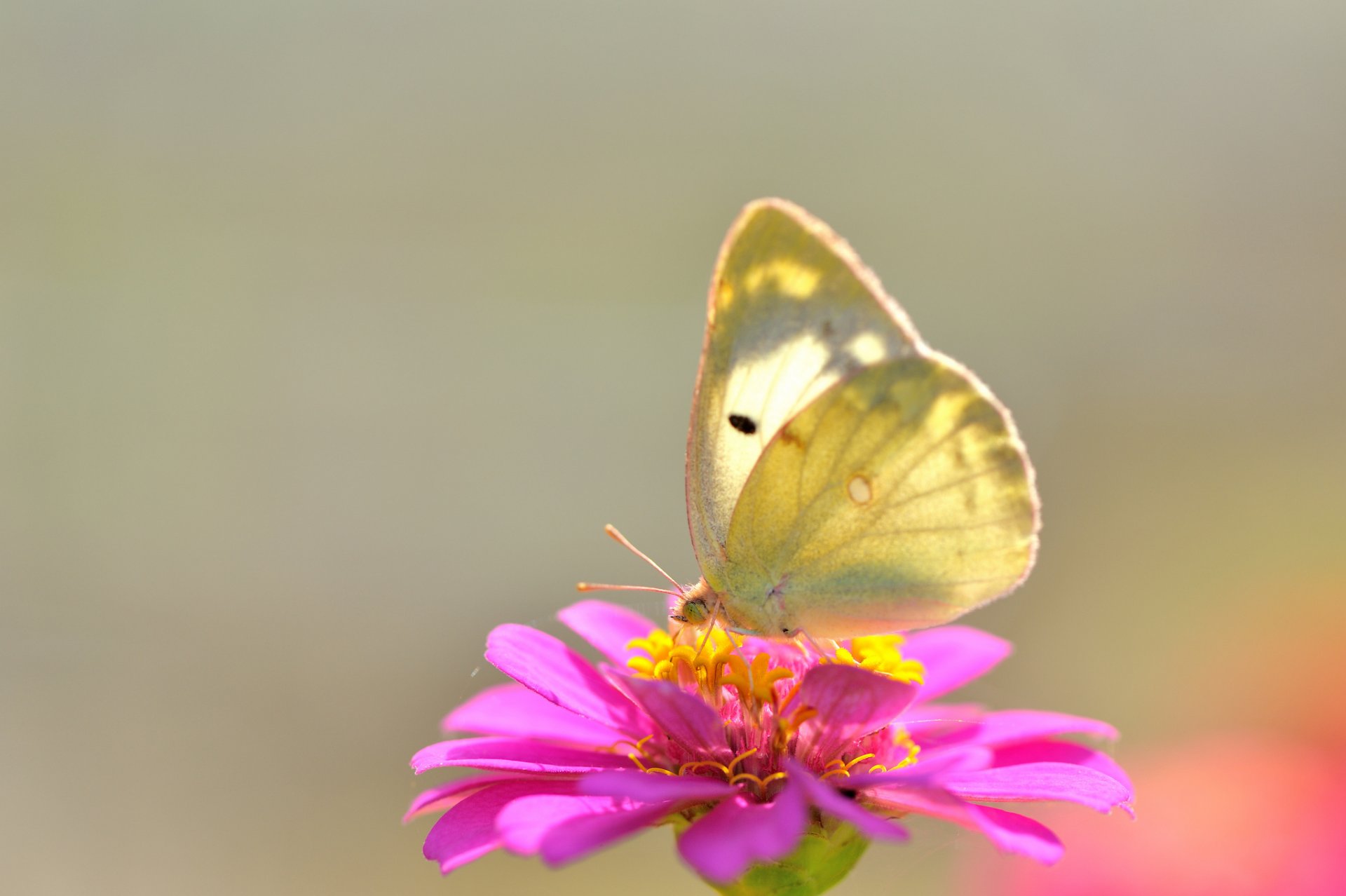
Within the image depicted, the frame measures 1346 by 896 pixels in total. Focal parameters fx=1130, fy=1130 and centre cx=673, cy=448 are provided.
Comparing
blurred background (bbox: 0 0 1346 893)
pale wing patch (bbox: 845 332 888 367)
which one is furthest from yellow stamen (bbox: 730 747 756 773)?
blurred background (bbox: 0 0 1346 893)

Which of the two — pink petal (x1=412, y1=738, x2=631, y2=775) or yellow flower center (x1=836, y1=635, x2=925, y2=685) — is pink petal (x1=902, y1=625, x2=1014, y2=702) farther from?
pink petal (x1=412, y1=738, x2=631, y2=775)

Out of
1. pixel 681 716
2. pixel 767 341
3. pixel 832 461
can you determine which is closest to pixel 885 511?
pixel 832 461

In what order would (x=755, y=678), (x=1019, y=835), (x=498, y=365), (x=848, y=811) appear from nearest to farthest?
(x=848, y=811)
(x=1019, y=835)
(x=755, y=678)
(x=498, y=365)

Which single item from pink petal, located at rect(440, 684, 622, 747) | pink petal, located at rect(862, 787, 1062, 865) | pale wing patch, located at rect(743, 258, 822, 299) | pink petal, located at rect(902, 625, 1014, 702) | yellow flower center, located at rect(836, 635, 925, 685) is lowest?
pink petal, located at rect(440, 684, 622, 747)

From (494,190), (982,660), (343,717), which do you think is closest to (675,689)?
(982,660)

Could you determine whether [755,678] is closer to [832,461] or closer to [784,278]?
[832,461]

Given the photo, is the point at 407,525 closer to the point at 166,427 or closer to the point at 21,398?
the point at 166,427

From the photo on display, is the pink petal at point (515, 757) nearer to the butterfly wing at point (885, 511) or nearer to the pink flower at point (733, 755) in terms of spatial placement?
the pink flower at point (733, 755)
